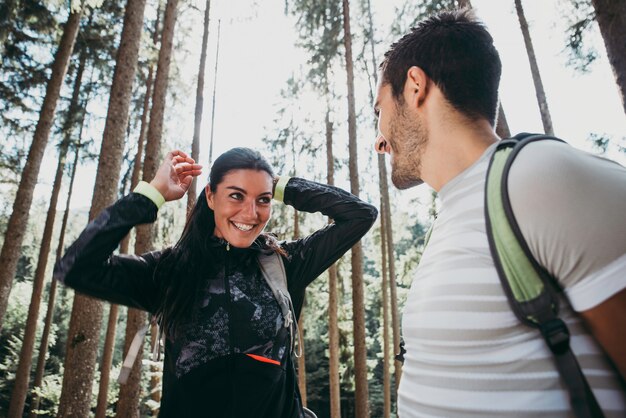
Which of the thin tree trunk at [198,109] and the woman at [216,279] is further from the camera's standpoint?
the thin tree trunk at [198,109]

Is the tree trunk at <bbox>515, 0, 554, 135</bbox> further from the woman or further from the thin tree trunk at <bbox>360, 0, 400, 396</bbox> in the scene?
the woman

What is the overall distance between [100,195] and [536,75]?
1051 cm

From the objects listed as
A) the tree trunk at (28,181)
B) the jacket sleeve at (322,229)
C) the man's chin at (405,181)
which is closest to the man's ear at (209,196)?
the jacket sleeve at (322,229)

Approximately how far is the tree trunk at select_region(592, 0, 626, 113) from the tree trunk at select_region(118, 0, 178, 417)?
7871 mm

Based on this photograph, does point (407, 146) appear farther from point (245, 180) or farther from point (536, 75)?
point (536, 75)

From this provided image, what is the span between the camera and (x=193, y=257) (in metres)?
2.44

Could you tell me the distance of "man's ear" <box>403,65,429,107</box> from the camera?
144 centimetres

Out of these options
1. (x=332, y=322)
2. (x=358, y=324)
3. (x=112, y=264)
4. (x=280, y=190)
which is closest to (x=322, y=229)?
(x=280, y=190)

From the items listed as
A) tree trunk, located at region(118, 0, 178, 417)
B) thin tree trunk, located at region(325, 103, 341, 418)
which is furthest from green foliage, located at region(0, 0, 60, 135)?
thin tree trunk, located at region(325, 103, 341, 418)

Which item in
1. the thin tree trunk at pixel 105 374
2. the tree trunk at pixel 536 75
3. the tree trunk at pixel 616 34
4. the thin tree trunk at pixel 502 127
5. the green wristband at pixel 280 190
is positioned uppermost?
the tree trunk at pixel 536 75

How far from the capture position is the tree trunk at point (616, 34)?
4934 millimetres

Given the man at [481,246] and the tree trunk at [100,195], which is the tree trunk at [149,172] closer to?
the tree trunk at [100,195]

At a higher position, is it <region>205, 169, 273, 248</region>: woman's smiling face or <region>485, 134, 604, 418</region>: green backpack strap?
<region>205, 169, 273, 248</region>: woman's smiling face

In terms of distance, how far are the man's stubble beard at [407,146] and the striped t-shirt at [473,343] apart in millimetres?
249
